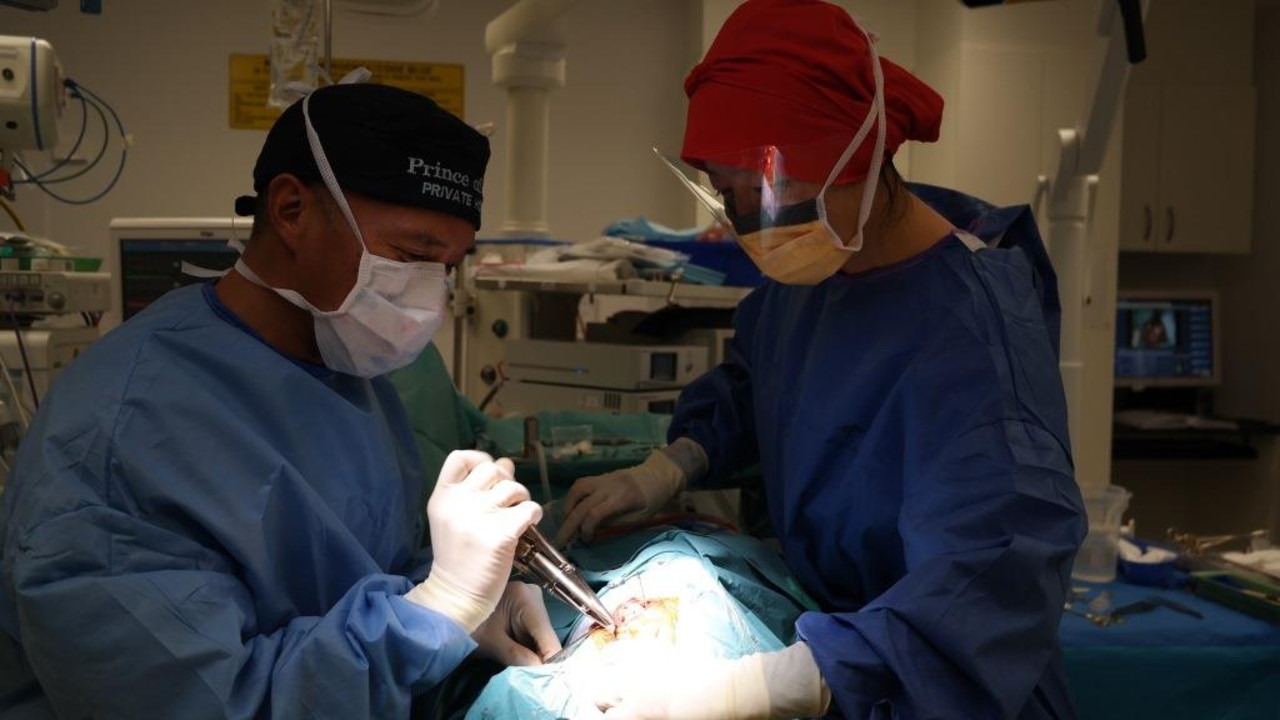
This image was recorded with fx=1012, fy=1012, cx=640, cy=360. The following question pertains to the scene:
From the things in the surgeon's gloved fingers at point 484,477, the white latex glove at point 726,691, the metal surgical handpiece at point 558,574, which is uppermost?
the surgeon's gloved fingers at point 484,477

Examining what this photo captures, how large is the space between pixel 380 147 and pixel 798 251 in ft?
1.93

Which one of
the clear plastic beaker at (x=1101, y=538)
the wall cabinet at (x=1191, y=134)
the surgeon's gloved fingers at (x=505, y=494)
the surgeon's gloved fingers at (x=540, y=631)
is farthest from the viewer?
the wall cabinet at (x=1191, y=134)

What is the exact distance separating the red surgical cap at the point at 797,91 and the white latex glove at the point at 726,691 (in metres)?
0.65

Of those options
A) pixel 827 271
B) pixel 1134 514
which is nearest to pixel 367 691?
pixel 827 271

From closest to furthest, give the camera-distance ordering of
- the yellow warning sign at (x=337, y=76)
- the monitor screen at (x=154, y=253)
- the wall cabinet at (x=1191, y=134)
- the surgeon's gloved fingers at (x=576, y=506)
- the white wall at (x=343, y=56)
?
the surgeon's gloved fingers at (x=576, y=506), the monitor screen at (x=154, y=253), the yellow warning sign at (x=337, y=76), the white wall at (x=343, y=56), the wall cabinet at (x=1191, y=134)

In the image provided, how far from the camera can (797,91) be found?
136 centimetres

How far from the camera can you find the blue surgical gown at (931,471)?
119cm

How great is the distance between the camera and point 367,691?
42.9 inches

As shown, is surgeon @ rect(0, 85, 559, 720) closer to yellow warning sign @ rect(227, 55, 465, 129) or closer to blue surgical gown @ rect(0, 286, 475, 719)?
blue surgical gown @ rect(0, 286, 475, 719)

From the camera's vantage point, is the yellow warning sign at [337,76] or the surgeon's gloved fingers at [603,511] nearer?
the surgeon's gloved fingers at [603,511]

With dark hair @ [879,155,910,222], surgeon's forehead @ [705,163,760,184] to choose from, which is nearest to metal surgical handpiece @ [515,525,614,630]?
surgeon's forehead @ [705,163,760,184]

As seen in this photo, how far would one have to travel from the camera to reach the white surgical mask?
130 centimetres

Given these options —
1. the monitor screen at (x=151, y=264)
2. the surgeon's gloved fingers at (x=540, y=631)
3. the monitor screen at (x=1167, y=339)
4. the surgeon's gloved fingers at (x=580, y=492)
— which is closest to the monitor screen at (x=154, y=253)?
the monitor screen at (x=151, y=264)

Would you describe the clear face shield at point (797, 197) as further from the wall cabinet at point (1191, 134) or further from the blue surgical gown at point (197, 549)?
the wall cabinet at point (1191, 134)
